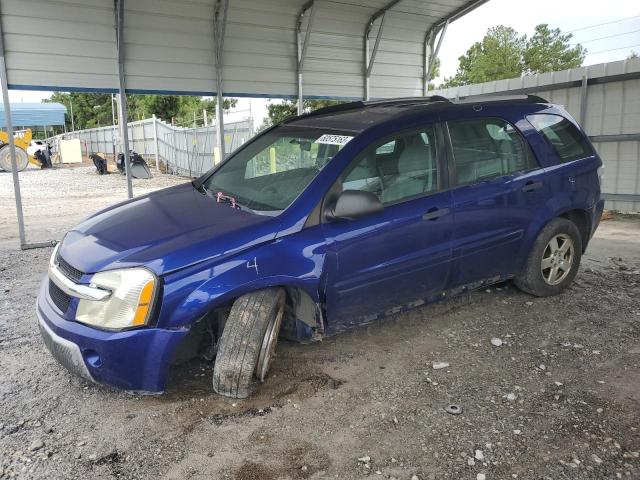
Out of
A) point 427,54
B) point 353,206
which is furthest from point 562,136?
point 427,54

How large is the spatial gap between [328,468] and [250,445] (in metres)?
0.45

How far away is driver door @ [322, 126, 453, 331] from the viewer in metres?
3.36

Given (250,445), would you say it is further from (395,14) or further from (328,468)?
(395,14)

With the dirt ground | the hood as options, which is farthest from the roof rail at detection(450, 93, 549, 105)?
the hood

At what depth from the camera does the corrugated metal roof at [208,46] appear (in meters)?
6.72

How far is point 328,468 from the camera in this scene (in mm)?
2580

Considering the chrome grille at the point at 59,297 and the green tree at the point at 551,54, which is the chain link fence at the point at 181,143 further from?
the green tree at the point at 551,54

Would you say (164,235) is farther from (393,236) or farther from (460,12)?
(460,12)

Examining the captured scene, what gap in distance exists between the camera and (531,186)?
4293 millimetres

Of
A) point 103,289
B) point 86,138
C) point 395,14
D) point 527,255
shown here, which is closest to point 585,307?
point 527,255

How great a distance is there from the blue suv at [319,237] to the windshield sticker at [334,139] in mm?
23

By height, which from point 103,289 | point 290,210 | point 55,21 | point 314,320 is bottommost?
point 314,320

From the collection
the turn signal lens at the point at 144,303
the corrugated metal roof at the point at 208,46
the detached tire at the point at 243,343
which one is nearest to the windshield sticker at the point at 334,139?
the detached tire at the point at 243,343

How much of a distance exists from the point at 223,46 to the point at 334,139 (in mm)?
4977
